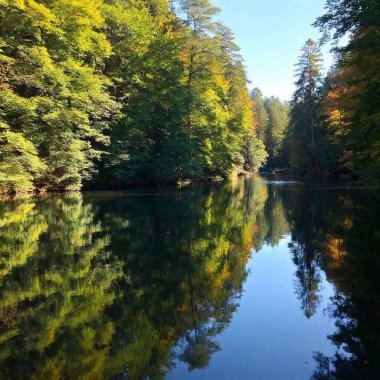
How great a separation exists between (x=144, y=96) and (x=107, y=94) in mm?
4552

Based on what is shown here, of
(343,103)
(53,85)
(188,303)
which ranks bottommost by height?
(188,303)

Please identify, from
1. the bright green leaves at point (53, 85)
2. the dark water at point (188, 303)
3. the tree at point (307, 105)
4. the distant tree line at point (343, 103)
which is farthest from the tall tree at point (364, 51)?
the tree at point (307, 105)

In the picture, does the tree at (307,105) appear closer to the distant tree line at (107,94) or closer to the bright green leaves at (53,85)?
the distant tree line at (107,94)

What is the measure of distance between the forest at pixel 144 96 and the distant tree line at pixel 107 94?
87mm

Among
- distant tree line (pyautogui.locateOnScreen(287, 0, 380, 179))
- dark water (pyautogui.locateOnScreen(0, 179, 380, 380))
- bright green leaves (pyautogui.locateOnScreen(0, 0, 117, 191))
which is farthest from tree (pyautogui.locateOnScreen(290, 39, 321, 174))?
dark water (pyautogui.locateOnScreen(0, 179, 380, 380))

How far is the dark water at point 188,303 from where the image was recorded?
3.73 metres

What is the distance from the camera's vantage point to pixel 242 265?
749cm

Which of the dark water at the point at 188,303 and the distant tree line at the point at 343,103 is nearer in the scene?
the dark water at the point at 188,303

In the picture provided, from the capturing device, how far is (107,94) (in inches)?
1017

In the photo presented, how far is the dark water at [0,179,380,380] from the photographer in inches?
147

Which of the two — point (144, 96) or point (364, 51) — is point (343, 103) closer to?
point (364, 51)

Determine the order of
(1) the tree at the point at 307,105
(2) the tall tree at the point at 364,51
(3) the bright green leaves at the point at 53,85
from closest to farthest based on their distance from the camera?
1. (2) the tall tree at the point at 364,51
2. (3) the bright green leaves at the point at 53,85
3. (1) the tree at the point at 307,105

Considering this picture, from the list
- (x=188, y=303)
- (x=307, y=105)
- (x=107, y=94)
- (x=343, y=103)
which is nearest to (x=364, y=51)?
(x=343, y=103)

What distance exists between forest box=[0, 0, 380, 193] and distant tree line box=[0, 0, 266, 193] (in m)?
0.09
